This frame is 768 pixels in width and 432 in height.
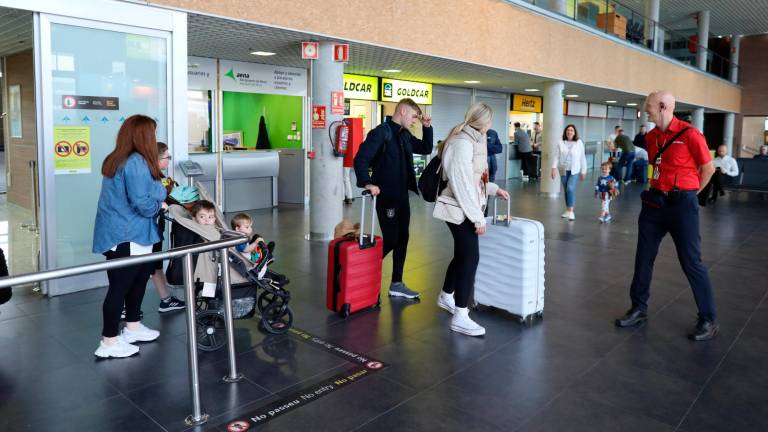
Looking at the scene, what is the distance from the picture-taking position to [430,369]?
3.46m

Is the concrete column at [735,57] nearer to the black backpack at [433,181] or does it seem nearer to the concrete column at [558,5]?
the concrete column at [558,5]

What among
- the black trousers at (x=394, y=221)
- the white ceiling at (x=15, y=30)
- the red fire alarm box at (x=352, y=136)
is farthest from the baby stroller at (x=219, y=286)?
the red fire alarm box at (x=352, y=136)

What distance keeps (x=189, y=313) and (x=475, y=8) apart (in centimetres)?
769

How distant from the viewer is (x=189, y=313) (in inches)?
106

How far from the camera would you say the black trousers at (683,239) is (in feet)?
12.9

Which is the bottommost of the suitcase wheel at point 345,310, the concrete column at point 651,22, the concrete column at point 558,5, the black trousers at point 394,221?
the suitcase wheel at point 345,310

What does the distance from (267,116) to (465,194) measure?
27.4 feet

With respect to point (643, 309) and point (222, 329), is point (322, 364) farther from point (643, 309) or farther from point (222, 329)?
point (643, 309)

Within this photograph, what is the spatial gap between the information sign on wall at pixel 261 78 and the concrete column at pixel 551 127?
517cm

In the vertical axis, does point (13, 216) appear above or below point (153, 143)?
below

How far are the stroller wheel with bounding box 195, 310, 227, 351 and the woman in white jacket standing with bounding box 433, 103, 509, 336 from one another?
1.55 metres

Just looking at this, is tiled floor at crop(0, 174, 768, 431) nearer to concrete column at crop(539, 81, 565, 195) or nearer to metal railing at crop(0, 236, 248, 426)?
metal railing at crop(0, 236, 248, 426)

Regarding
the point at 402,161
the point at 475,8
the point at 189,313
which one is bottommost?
the point at 189,313

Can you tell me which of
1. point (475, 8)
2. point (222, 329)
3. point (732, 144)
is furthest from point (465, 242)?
point (732, 144)
